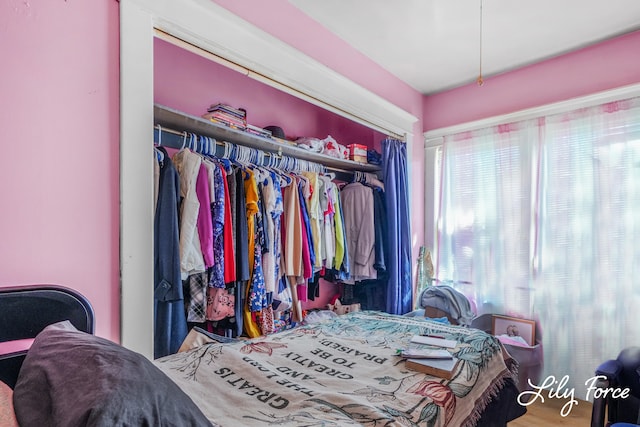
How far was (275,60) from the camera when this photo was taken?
1972mm

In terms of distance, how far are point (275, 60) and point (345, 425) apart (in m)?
1.81

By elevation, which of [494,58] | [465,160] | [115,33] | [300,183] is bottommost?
[300,183]

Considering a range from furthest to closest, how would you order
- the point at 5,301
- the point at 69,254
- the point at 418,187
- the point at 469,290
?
the point at 418,187, the point at 469,290, the point at 69,254, the point at 5,301

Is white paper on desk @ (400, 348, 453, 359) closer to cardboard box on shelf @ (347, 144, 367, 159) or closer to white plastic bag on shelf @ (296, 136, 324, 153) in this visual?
white plastic bag on shelf @ (296, 136, 324, 153)

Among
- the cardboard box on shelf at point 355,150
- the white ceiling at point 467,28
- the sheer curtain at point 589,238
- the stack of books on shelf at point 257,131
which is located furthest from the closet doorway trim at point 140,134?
the sheer curtain at point 589,238

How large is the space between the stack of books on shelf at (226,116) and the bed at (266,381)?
115 cm

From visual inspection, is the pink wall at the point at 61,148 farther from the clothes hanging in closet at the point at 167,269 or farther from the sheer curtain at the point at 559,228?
the sheer curtain at the point at 559,228

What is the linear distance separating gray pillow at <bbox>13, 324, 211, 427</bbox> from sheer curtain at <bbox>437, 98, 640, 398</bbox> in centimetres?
282

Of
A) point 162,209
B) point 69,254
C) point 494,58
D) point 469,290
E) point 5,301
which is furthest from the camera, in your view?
point 469,290

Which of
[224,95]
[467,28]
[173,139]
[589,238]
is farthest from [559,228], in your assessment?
[173,139]

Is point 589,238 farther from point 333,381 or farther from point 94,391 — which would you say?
point 94,391

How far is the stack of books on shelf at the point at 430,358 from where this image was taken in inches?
46.6

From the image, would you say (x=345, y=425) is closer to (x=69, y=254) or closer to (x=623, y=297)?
(x=69, y=254)

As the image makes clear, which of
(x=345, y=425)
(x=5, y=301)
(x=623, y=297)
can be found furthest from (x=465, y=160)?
(x=5, y=301)
